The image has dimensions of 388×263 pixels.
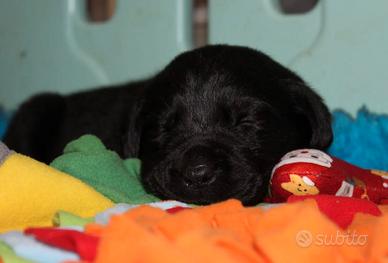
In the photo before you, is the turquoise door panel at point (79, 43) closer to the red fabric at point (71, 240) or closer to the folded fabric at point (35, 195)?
the folded fabric at point (35, 195)

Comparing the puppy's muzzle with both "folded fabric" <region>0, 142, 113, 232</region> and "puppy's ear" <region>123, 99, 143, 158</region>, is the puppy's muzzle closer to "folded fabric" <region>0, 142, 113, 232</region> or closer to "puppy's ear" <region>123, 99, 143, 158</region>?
"folded fabric" <region>0, 142, 113, 232</region>

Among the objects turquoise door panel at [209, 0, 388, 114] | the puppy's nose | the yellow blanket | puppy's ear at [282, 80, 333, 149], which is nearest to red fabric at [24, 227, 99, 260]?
the yellow blanket

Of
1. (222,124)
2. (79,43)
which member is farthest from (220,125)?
(79,43)

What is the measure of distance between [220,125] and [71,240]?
33.4 inches

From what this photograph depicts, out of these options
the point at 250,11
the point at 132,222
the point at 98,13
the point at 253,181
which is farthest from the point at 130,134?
the point at 98,13

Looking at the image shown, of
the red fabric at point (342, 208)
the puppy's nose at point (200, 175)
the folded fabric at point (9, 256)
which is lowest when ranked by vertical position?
the puppy's nose at point (200, 175)

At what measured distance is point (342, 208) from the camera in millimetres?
1242

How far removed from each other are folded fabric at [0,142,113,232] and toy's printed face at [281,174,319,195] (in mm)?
434

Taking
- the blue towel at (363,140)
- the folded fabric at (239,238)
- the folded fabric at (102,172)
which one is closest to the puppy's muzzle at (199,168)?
the folded fabric at (102,172)

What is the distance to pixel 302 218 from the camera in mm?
1019

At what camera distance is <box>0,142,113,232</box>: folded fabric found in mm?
1244

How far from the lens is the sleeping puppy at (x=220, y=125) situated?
5.23 feet

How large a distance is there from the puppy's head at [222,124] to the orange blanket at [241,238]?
0.47 metres

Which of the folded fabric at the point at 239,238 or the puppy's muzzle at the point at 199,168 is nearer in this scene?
the folded fabric at the point at 239,238
